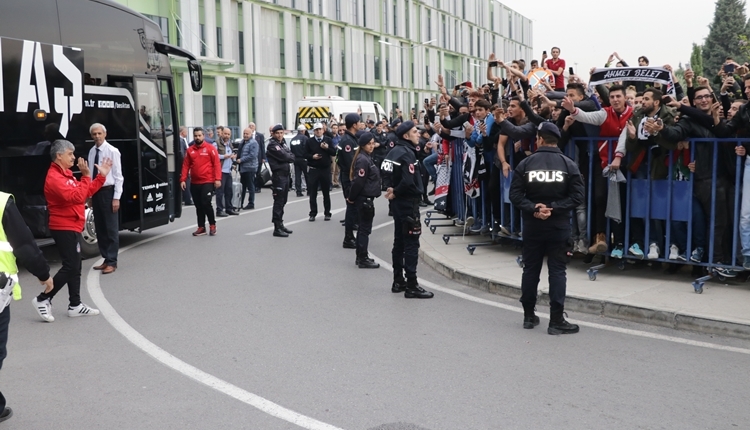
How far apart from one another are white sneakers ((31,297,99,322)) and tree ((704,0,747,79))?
77.6m

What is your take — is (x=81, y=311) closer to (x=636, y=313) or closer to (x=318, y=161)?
(x=636, y=313)

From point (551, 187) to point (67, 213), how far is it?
4753mm

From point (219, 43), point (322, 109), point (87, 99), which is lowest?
point (87, 99)

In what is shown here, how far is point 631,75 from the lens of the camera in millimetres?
9367

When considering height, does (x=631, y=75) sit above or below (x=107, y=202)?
above

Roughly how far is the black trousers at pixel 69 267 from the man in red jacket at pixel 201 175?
6.13m

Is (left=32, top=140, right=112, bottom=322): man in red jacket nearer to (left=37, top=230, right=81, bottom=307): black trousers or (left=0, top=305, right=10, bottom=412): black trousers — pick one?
(left=37, top=230, right=81, bottom=307): black trousers

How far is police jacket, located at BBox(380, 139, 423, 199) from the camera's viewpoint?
28.9ft

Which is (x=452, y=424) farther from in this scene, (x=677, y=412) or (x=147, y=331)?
(x=147, y=331)

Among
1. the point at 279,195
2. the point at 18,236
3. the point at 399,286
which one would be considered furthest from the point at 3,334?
the point at 279,195

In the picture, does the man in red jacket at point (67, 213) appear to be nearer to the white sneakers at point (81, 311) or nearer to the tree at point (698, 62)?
the white sneakers at point (81, 311)

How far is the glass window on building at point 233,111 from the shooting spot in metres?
40.2

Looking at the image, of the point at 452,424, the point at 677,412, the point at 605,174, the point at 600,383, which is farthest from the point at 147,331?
the point at 605,174

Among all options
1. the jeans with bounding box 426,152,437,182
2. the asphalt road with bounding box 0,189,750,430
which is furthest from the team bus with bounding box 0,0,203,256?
the jeans with bounding box 426,152,437,182
